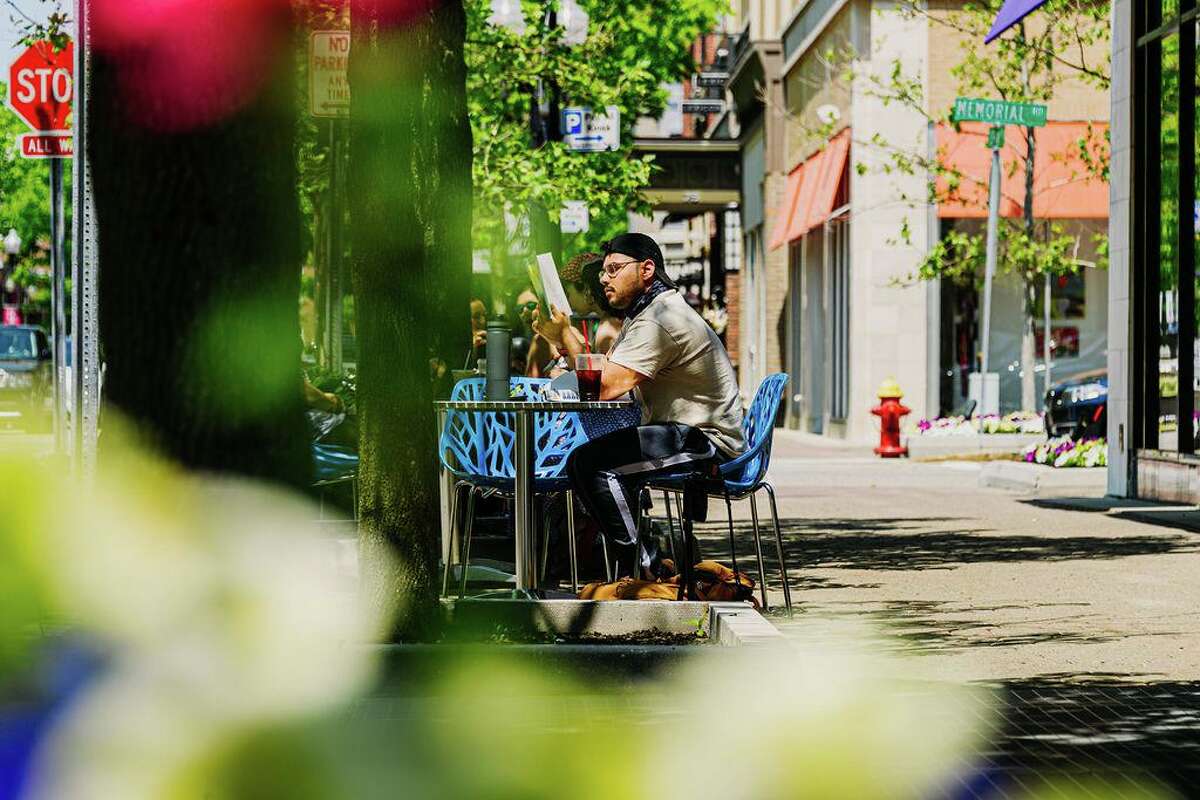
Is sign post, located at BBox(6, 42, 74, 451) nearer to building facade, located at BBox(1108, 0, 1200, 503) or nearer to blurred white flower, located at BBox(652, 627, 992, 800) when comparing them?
building facade, located at BBox(1108, 0, 1200, 503)

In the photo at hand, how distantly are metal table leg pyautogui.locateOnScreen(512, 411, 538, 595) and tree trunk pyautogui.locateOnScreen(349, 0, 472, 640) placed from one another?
3.91ft

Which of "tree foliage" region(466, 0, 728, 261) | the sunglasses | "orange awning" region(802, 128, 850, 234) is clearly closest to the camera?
the sunglasses

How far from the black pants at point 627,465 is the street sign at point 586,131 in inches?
649

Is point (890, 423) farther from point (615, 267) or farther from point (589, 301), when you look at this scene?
point (615, 267)

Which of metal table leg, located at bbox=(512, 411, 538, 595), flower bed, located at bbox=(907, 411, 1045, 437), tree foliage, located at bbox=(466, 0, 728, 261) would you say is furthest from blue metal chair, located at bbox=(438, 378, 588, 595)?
flower bed, located at bbox=(907, 411, 1045, 437)

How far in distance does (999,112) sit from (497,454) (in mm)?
13291

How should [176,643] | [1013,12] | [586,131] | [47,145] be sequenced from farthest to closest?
[586,131]
[1013,12]
[47,145]
[176,643]

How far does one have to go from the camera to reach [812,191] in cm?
3725

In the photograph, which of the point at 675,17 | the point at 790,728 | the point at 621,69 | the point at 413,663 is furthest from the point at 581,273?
the point at 675,17

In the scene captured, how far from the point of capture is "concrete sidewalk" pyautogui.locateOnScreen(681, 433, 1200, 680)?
7.47m

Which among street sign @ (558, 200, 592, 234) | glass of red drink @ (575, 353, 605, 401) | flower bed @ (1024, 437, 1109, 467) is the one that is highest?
street sign @ (558, 200, 592, 234)

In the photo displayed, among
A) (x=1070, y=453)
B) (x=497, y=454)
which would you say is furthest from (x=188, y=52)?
(x=1070, y=453)

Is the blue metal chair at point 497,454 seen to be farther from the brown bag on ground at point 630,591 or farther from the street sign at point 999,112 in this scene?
the street sign at point 999,112

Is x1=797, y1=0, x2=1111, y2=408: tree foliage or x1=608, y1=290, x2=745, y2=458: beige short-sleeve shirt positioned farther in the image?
x1=797, y1=0, x2=1111, y2=408: tree foliage
